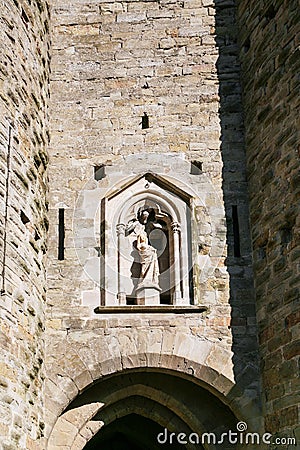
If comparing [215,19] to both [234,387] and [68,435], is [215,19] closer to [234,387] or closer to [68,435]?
[234,387]

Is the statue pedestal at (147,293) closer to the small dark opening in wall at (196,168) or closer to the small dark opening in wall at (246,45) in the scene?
the small dark opening in wall at (196,168)

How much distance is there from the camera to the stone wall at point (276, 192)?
20.7ft

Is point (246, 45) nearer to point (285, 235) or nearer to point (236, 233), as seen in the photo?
point (236, 233)

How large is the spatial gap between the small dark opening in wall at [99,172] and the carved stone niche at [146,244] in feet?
0.69

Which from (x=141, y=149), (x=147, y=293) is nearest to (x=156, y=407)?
(x=147, y=293)

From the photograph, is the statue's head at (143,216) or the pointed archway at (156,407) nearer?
the pointed archway at (156,407)

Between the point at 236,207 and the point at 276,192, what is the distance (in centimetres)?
74

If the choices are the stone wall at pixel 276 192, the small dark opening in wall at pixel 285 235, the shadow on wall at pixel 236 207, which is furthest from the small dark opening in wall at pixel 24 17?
the small dark opening in wall at pixel 285 235

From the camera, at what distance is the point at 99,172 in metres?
7.63

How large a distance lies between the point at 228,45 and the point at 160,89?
0.87m

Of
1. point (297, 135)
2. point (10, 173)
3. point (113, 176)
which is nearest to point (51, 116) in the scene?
point (113, 176)

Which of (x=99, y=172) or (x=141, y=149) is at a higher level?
(x=141, y=149)

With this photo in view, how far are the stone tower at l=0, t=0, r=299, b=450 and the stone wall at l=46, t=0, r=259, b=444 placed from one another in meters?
0.01

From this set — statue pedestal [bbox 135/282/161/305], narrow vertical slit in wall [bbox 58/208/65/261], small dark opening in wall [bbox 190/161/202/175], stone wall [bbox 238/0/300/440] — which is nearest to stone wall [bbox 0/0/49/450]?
narrow vertical slit in wall [bbox 58/208/65/261]
